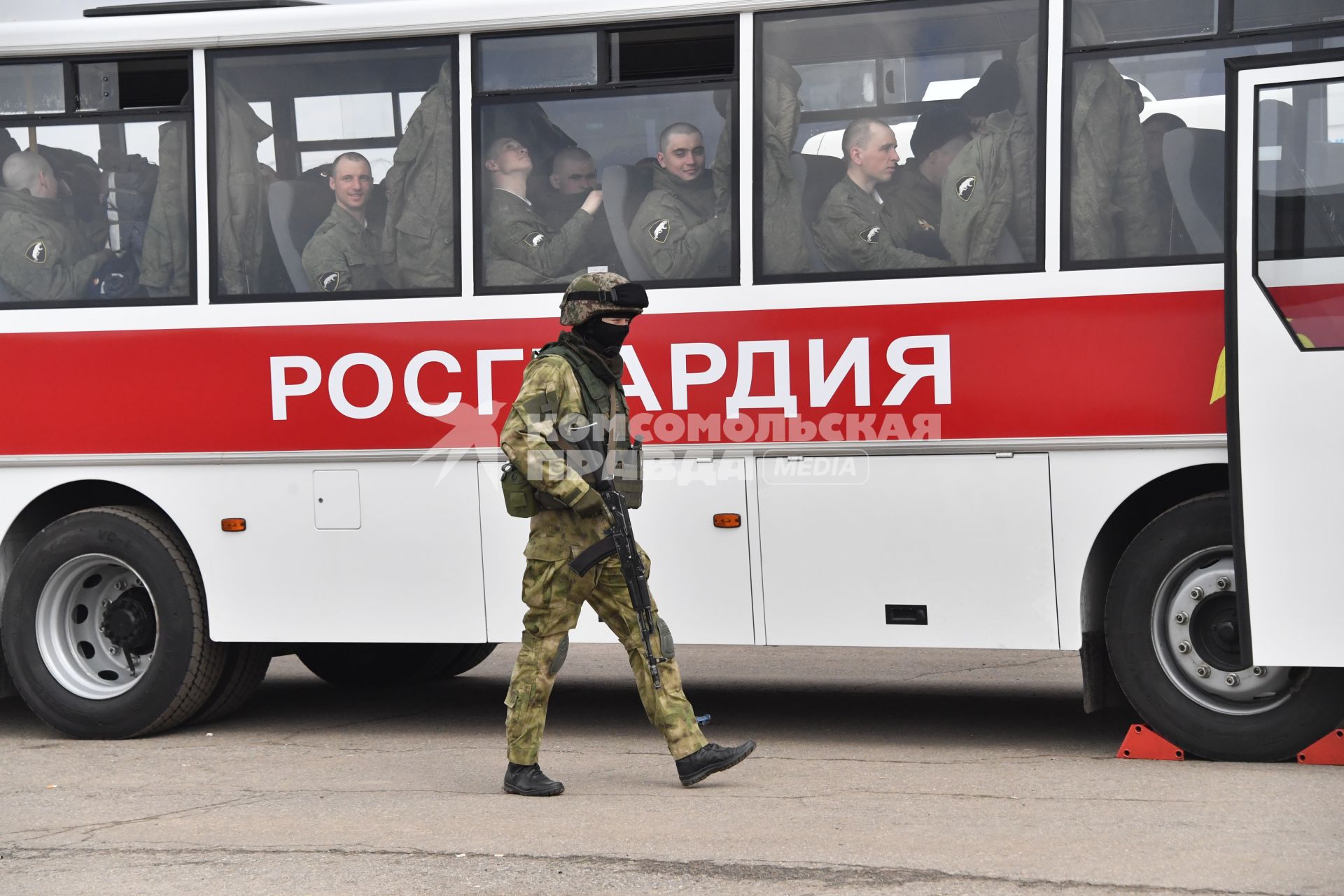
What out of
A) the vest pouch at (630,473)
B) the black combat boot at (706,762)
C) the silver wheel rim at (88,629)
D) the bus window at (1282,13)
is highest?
the bus window at (1282,13)

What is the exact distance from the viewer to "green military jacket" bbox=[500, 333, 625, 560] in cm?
645

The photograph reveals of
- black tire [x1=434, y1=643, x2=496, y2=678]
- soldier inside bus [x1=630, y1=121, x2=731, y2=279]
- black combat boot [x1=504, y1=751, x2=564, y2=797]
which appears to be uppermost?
soldier inside bus [x1=630, y1=121, x2=731, y2=279]

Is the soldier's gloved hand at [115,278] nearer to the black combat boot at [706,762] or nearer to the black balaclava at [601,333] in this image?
the black balaclava at [601,333]

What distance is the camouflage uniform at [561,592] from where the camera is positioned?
21.6 feet

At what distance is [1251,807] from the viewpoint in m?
6.05

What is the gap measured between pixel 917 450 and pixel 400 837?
281cm

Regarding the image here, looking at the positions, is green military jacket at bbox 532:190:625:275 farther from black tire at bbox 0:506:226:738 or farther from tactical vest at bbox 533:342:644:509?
black tire at bbox 0:506:226:738

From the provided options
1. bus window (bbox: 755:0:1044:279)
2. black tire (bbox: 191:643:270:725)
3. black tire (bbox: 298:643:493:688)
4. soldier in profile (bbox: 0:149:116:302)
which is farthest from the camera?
black tire (bbox: 298:643:493:688)

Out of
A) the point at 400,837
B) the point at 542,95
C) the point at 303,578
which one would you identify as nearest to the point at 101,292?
the point at 303,578

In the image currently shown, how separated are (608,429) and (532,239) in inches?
58.5

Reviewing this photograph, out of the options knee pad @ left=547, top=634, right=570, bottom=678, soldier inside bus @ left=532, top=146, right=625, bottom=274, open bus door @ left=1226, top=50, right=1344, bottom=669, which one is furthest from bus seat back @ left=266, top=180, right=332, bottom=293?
open bus door @ left=1226, top=50, right=1344, bottom=669

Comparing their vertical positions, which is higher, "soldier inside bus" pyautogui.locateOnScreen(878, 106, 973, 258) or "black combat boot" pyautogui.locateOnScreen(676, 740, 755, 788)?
"soldier inside bus" pyautogui.locateOnScreen(878, 106, 973, 258)

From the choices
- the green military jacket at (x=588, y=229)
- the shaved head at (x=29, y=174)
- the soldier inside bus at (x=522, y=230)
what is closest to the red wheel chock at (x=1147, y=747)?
the green military jacket at (x=588, y=229)

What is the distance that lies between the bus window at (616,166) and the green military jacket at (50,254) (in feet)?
6.77
